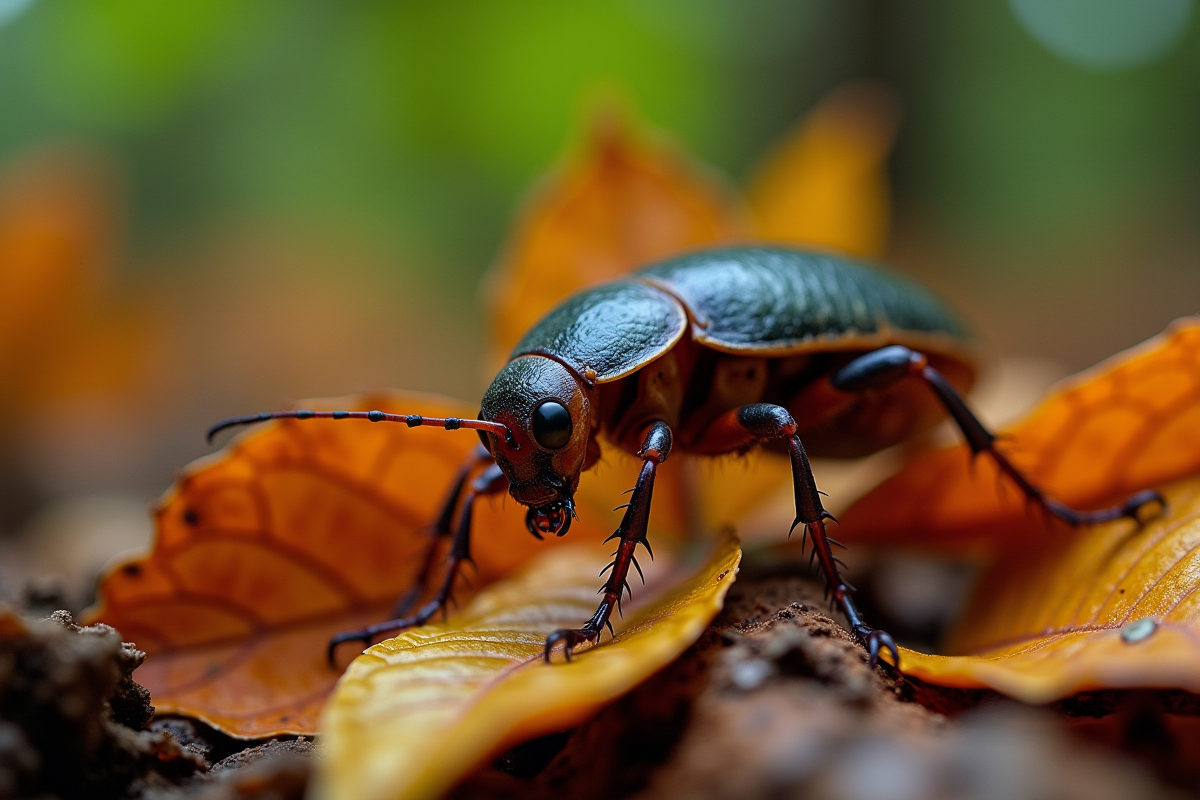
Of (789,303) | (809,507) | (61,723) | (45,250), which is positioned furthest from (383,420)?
(45,250)

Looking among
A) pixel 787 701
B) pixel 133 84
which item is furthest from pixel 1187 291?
pixel 133 84

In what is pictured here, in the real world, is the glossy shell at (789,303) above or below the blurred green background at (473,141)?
below

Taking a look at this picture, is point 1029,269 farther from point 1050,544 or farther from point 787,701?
point 787,701

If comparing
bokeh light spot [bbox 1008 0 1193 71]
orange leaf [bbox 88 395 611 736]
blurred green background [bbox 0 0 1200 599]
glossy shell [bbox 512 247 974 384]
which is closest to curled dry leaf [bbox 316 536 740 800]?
orange leaf [bbox 88 395 611 736]

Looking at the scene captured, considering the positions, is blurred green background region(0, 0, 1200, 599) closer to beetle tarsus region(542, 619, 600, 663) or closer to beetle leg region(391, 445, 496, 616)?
beetle leg region(391, 445, 496, 616)

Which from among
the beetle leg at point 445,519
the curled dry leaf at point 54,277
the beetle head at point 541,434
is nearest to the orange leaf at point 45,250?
the curled dry leaf at point 54,277

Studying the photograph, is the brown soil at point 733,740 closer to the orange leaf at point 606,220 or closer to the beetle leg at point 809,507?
the beetle leg at point 809,507

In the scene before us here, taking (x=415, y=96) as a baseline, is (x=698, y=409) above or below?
below
